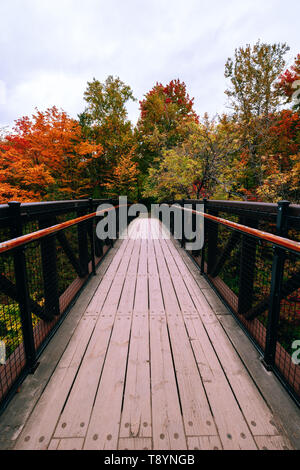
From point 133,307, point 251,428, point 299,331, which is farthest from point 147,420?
point 299,331

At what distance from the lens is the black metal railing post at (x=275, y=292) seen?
1.30 meters

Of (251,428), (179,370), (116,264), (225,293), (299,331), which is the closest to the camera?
(251,428)

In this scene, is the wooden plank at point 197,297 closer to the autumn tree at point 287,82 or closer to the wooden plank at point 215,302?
the wooden plank at point 215,302

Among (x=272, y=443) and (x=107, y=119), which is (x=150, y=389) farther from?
(x=107, y=119)

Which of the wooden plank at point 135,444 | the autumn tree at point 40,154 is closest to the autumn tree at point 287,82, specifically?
the autumn tree at point 40,154

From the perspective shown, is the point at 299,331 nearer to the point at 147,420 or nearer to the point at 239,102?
the point at 147,420

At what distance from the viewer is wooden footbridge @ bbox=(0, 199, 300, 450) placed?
1.03 meters

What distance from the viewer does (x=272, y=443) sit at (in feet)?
3.31

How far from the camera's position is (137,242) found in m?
5.36

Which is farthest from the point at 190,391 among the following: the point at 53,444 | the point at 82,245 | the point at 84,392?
the point at 82,245

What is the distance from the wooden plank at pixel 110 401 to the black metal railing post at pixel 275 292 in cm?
96

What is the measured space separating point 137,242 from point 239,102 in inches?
498

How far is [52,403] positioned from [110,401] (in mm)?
316

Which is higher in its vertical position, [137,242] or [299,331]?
[137,242]
